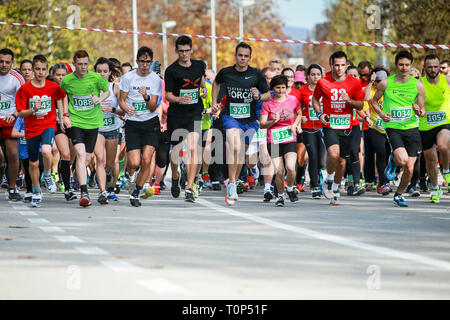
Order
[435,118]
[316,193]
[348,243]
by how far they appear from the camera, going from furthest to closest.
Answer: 1. [316,193]
2. [435,118]
3. [348,243]

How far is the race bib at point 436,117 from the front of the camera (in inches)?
552

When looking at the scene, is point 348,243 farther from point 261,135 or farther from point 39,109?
point 39,109

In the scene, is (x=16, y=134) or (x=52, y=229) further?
(x=16, y=134)

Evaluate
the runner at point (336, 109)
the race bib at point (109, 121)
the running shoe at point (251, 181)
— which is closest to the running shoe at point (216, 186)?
the running shoe at point (251, 181)

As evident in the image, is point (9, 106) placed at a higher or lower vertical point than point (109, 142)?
higher

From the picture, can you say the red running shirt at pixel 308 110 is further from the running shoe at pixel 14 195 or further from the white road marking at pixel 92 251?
the white road marking at pixel 92 251

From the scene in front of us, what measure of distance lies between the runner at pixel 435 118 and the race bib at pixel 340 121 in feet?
3.73

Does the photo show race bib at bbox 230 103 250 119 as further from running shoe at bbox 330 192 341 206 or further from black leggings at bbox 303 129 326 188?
black leggings at bbox 303 129 326 188

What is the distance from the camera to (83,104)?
44.8 feet

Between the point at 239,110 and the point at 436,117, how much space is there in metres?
2.78

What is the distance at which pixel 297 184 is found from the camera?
1672cm

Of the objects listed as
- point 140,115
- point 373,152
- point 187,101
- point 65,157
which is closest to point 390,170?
point 373,152
